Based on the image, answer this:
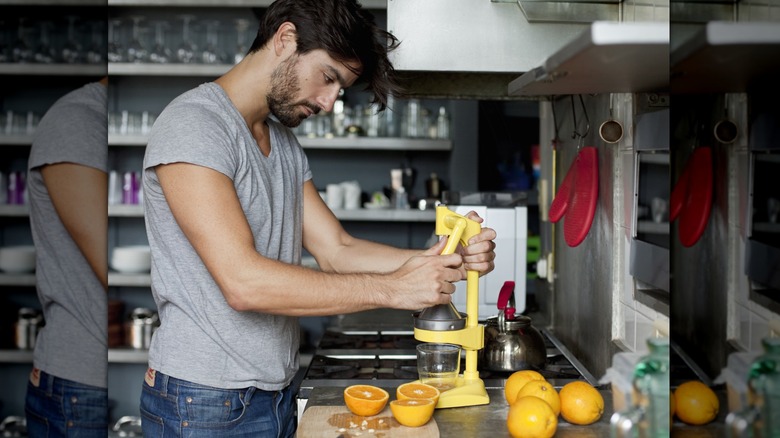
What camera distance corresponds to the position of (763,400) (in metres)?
→ 0.41

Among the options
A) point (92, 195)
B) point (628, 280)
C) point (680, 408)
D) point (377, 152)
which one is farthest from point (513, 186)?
point (680, 408)

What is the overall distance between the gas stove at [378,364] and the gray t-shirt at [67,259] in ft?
2.51

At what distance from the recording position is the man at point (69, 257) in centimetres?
76

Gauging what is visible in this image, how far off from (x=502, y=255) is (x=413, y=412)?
115 centimetres

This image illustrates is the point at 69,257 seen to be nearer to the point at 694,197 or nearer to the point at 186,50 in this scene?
the point at 694,197

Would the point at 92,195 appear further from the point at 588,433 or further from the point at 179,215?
the point at 588,433

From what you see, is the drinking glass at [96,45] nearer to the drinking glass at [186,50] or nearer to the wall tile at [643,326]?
the wall tile at [643,326]

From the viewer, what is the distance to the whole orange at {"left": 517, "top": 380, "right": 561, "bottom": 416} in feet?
4.14

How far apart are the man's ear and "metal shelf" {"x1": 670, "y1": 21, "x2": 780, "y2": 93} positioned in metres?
1.12

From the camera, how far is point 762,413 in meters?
0.41

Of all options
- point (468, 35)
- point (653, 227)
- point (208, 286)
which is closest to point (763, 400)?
point (653, 227)

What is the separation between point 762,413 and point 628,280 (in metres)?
1.20

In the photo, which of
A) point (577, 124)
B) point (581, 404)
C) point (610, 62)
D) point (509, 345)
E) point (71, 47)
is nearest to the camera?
point (71, 47)

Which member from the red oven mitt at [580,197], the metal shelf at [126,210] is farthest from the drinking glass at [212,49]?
the red oven mitt at [580,197]
